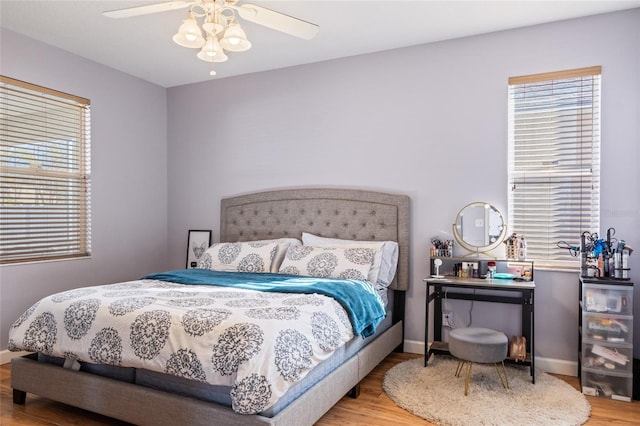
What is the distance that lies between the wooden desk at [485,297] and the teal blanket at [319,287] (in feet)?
1.78

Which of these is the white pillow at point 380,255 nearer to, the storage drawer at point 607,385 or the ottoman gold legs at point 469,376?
the ottoman gold legs at point 469,376

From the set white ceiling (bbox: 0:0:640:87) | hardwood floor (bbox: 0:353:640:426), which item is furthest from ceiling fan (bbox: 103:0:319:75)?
hardwood floor (bbox: 0:353:640:426)

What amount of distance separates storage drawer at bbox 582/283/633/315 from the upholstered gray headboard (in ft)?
4.31

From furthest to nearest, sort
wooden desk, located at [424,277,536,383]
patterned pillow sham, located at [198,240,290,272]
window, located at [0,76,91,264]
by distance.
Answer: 1. patterned pillow sham, located at [198,240,290,272]
2. window, located at [0,76,91,264]
3. wooden desk, located at [424,277,536,383]

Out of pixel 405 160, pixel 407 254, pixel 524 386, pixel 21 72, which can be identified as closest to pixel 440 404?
pixel 524 386

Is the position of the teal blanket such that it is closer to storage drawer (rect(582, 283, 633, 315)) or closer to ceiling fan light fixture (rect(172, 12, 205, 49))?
storage drawer (rect(582, 283, 633, 315))

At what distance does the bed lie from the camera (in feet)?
6.81

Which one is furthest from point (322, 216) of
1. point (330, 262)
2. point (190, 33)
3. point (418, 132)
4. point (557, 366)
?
point (557, 366)

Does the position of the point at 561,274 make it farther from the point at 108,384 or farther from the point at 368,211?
the point at 108,384

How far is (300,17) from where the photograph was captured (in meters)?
3.19

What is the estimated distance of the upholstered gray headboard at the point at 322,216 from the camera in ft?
12.3

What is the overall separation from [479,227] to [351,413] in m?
1.75

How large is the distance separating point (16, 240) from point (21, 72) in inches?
53.1

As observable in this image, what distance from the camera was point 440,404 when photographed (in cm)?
265
